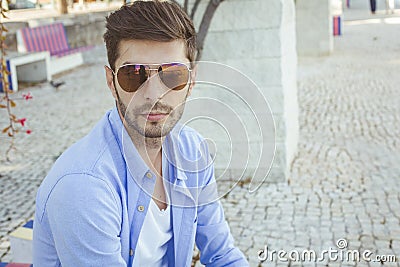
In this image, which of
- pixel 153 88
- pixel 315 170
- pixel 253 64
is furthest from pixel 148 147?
pixel 315 170

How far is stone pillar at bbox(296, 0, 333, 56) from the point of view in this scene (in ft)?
43.1

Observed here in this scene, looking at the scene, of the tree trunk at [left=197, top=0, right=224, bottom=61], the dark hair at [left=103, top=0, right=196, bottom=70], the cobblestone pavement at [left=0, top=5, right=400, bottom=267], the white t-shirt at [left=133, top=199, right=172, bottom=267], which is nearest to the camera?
the dark hair at [left=103, top=0, right=196, bottom=70]

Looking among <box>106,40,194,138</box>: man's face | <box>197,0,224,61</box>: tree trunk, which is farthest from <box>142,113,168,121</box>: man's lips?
<box>197,0,224,61</box>: tree trunk

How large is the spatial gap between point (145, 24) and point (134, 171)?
48cm

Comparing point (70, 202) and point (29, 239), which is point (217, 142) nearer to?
point (29, 239)

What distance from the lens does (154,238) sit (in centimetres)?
181

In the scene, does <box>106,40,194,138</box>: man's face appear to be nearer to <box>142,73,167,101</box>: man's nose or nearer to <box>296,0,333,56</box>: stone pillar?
<box>142,73,167,101</box>: man's nose

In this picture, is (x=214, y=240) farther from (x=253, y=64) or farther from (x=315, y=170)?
(x=315, y=170)

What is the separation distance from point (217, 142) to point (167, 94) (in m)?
3.23

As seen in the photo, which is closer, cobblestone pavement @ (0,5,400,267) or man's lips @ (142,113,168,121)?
man's lips @ (142,113,168,121)

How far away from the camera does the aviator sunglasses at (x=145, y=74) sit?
5.57 ft

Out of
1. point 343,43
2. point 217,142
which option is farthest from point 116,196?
point 343,43

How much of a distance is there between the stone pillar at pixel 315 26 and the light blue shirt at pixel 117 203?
11773 millimetres

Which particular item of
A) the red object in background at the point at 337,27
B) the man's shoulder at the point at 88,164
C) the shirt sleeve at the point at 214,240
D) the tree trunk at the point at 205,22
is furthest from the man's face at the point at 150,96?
the red object in background at the point at 337,27
